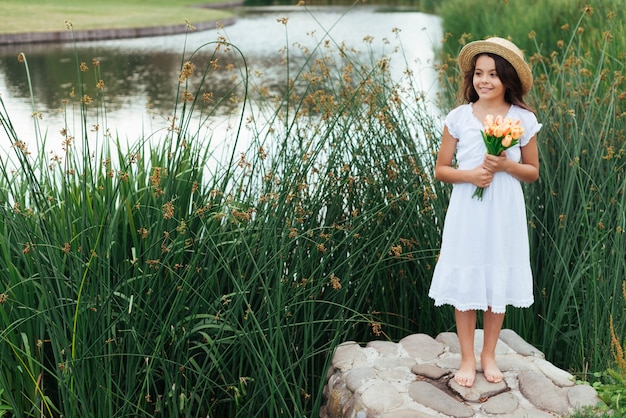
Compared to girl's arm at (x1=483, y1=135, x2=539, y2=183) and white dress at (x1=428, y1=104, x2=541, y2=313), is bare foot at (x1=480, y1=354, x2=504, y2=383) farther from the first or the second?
girl's arm at (x1=483, y1=135, x2=539, y2=183)

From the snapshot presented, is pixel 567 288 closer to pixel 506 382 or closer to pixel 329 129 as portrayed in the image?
pixel 506 382

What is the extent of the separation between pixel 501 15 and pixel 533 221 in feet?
26.8

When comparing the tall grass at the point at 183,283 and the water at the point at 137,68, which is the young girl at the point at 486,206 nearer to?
the tall grass at the point at 183,283

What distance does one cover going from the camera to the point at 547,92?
449cm

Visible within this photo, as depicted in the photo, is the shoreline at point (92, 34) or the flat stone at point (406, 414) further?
the shoreline at point (92, 34)

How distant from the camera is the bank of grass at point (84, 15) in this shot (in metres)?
21.2

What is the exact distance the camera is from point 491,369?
3.17 metres

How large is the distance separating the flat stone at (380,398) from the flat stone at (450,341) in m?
0.47

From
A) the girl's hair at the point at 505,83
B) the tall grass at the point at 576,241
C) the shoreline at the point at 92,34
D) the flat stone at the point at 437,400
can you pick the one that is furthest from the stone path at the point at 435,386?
the shoreline at the point at 92,34

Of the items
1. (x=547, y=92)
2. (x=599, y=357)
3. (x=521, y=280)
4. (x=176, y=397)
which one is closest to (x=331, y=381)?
(x=176, y=397)

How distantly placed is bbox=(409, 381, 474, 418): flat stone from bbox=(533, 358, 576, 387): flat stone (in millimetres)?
444

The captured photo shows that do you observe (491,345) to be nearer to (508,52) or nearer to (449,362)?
(449,362)

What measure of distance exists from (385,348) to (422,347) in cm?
16

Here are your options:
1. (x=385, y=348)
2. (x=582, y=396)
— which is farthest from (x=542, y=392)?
(x=385, y=348)
